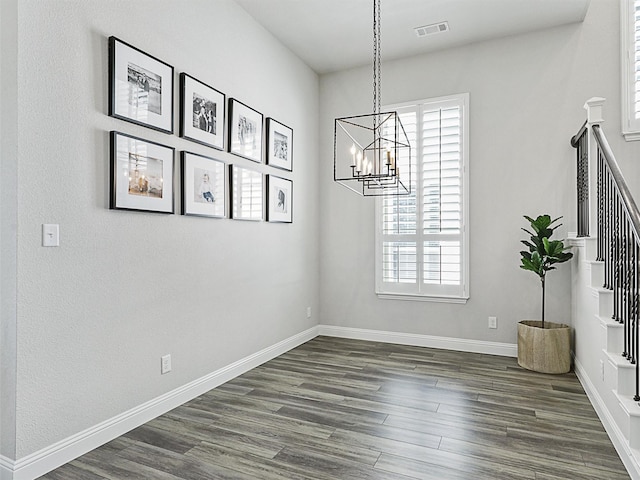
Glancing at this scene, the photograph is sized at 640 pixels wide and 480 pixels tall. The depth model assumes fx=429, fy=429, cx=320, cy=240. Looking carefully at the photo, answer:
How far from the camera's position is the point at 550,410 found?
3.02 m

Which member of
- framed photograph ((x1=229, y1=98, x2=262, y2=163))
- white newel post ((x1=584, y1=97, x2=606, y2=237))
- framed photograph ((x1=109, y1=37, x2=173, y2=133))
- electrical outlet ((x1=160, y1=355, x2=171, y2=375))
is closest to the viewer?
framed photograph ((x1=109, y1=37, x2=173, y2=133))

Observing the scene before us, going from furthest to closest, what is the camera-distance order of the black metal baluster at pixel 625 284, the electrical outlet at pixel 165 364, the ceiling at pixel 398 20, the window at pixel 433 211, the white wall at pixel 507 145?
1. the window at pixel 433 211
2. the white wall at pixel 507 145
3. the ceiling at pixel 398 20
4. the electrical outlet at pixel 165 364
5. the black metal baluster at pixel 625 284

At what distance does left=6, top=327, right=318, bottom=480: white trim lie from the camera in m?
2.17

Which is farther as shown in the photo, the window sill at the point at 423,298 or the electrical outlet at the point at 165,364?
the window sill at the point at 423,298

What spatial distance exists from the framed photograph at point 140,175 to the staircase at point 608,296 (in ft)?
9.39

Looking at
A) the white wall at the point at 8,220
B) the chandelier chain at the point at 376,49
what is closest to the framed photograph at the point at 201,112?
the white wall at the point at 8,220

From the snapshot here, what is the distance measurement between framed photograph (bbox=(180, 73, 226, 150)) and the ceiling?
40.2 inches

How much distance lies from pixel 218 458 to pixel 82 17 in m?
2.60

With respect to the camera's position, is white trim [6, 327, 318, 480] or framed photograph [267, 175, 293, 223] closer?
white trim [6, 327, 318, 480]

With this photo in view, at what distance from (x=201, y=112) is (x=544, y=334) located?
137 inches

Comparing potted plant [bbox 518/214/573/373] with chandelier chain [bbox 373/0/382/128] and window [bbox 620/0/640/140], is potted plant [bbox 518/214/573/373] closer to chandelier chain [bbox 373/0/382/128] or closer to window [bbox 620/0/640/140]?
window [bbox 620/0/640/140]

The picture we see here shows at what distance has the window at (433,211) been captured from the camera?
181 inches

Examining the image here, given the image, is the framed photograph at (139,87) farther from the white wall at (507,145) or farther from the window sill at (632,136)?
the window sill at (632,136)

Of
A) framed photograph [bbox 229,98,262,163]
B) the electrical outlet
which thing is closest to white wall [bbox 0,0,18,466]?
the electrical outlet
